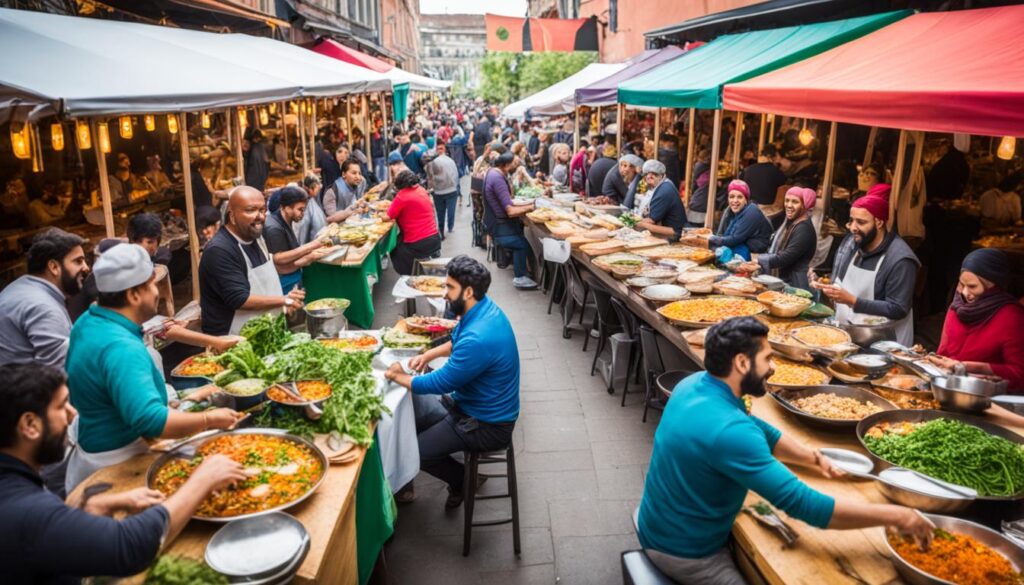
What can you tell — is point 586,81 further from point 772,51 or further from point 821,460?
point 821,460

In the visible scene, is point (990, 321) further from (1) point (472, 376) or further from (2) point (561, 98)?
(2) point (561, 98)

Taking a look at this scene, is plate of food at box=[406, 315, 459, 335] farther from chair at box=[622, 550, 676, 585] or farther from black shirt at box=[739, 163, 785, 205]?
black shirt at box=[739, 163, 785, 205]

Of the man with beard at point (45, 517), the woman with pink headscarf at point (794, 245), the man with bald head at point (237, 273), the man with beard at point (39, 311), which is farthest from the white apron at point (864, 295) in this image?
the man with beard at point (39, 311)

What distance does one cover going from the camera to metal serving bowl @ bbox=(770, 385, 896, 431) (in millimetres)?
3936

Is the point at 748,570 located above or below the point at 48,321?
below

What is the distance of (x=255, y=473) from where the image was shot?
3.37m

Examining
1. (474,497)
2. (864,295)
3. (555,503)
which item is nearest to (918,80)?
(864,295)

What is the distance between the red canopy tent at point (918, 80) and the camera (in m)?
4.47

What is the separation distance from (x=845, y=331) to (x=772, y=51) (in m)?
5.41

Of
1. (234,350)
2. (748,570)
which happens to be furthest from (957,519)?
(234,350)

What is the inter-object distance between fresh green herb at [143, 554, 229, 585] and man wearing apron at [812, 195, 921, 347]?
4.69m

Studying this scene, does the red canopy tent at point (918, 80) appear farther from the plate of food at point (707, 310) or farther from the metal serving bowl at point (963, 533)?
the metal serving bowl at point (963, 533)

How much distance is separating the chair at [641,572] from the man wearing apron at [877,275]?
2.93 meters

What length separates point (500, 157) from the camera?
1092 cm
